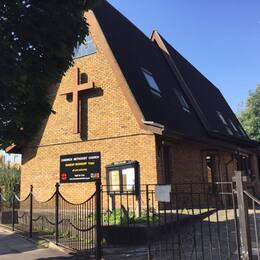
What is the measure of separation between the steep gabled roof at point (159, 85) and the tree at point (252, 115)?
52.4ft

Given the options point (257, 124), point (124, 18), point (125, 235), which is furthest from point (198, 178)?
point (257, 124)

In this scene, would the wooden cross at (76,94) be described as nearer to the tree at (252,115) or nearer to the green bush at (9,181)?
the green bush at (9,181)

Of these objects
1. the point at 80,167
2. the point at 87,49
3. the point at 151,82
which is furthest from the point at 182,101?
the point at 80,167

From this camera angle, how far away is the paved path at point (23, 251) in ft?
29.0

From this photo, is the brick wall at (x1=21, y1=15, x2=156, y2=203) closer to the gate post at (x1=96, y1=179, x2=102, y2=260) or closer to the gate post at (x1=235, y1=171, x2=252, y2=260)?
the gate post at (x1=96, y1=179, x2=102, y2=260)

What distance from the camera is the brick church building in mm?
13969

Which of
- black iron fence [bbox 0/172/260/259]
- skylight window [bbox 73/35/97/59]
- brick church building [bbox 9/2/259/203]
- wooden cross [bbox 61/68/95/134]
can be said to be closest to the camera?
black iron fence [bbox 0/172/260/259]

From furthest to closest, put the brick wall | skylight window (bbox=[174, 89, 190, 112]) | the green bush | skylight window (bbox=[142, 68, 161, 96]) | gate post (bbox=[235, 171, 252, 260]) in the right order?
skylight window (bbox=[174, 89, 190, 112])
the green bush
skylight window (bbox=[142, 68, 161, 96])
the brick wall
gate post (bbox=[235, 171, 252, 260])

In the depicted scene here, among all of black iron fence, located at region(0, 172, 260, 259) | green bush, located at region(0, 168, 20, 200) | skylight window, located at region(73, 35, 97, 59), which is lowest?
black iron fence, located at region(0, 172, 260, 259)

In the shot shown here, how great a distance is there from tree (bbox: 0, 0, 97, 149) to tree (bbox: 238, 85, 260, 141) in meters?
34.2

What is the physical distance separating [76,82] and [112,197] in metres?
4.98

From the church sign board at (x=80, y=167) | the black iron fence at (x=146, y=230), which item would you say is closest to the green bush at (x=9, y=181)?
the church sign board at (x=80, y=167)

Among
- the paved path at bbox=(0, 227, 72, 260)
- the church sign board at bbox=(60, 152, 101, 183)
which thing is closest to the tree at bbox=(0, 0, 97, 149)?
the paved path at bbox=(0, 227, 72, 260)

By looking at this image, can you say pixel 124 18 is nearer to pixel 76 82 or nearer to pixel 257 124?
pixel 76 82
